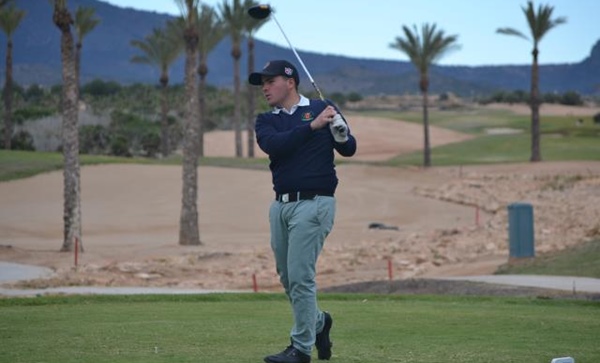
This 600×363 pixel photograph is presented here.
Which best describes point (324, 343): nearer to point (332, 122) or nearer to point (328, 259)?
point (332, 122)

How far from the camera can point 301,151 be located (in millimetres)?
9703

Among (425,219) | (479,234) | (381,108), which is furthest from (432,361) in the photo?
(381,108)

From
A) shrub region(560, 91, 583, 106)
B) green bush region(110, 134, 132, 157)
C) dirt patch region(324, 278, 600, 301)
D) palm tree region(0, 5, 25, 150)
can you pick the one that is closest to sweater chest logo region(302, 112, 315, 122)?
dirt patch region(324, 278, 600, 301)

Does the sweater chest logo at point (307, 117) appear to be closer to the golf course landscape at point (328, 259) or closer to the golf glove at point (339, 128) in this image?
the golf glove at point (339, 128)

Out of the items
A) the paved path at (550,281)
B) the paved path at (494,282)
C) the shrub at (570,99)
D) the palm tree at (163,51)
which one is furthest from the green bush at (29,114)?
the shrub at (570,99)

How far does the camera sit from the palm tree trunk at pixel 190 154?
3812 cm

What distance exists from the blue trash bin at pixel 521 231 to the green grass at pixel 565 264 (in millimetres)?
248

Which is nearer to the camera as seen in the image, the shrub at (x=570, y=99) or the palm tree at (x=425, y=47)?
the palm tree at (x=425, y=47)

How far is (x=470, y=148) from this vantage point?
88062 mm

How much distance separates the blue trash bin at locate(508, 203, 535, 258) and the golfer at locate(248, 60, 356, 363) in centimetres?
1902

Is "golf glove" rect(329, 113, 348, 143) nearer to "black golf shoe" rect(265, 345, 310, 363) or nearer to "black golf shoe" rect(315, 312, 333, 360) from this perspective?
"black golf shoe" rect(315, 312, 333, 360)

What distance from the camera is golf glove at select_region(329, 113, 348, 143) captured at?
31.3 ft

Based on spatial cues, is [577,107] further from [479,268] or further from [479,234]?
[479,268]

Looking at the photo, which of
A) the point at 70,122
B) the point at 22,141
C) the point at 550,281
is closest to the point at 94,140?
the point at 22,141
